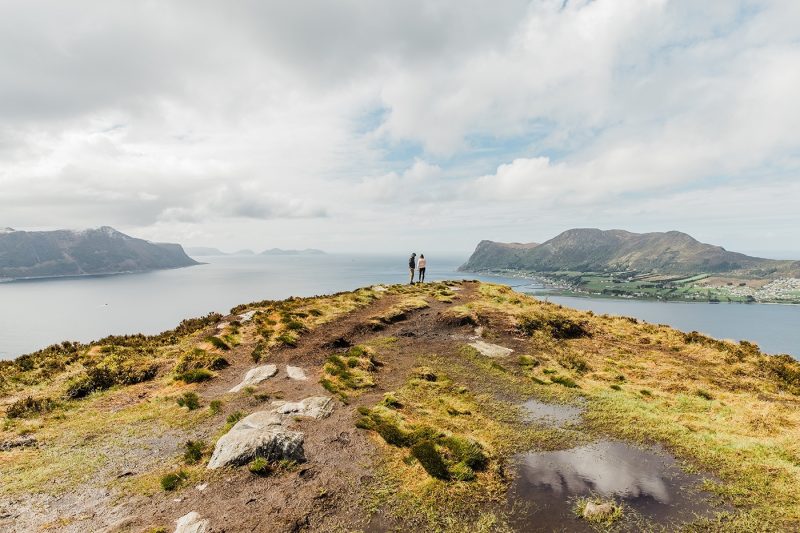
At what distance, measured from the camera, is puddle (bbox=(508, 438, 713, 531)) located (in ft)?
31.5

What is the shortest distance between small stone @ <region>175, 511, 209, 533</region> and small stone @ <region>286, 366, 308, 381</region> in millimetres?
11282

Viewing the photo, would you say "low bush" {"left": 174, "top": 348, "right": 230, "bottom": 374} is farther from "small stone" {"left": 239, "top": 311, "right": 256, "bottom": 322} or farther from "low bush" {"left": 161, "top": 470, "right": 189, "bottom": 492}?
"low bush" {"left": 161, "top": 470, "right": 189, "bottom": 492}

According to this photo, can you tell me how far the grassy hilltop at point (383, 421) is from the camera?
992 centimetres

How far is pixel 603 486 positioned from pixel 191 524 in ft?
38.8

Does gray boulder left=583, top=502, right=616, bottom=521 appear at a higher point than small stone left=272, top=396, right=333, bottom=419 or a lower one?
lower

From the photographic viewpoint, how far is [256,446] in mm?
11961

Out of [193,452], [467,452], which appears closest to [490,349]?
[467,452]

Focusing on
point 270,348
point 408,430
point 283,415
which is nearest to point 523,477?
point 408,430

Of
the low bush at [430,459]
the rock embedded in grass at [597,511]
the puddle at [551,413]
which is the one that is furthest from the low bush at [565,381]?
the low bush at [430,459]

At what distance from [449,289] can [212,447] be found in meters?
35.2

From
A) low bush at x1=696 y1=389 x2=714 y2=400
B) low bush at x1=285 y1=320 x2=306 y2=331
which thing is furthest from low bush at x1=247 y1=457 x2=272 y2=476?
low bush at x1=696 y1=389 x2=714 y2=400

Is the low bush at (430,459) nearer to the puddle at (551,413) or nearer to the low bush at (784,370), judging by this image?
the puddle at (551,413)

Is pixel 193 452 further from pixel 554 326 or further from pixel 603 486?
pixel 554 326

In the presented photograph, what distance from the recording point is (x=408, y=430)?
1422 cm
